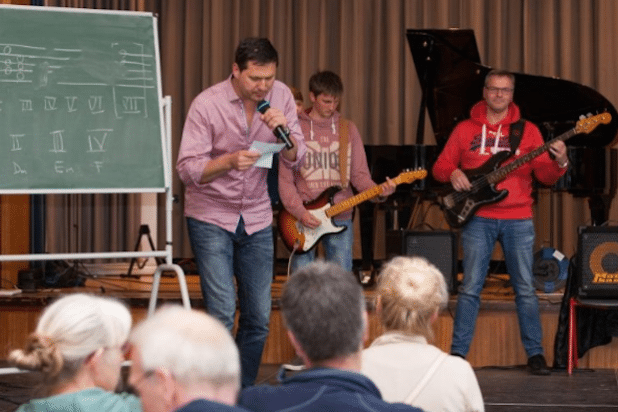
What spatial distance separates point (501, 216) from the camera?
5.42 m

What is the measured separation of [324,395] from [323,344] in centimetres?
11

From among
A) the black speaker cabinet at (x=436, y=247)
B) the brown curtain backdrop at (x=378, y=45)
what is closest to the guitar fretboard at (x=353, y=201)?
the black speaker cabinet at (x=436, y=247)

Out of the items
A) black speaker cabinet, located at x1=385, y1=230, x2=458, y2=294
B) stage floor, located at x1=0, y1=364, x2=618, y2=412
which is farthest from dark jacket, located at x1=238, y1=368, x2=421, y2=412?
black speaker cabinet, located at x1=385, y1=230, x2=458, y2=294

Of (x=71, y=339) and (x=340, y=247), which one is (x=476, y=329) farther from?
(x=71, y=339)

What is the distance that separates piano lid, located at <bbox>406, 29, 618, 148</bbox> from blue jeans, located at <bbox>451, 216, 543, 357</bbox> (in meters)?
1.48

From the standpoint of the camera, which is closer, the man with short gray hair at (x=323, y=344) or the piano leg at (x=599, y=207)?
the man with short gray hair at (x=323, y=344)

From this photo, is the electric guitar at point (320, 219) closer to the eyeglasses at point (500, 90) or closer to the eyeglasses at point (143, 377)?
the eyeglasses at point (500, 90)

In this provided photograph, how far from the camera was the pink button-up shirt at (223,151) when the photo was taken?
4312 mm

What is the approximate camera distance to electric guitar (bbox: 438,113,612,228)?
5.41 metres

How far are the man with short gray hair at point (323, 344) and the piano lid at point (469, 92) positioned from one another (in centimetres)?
490

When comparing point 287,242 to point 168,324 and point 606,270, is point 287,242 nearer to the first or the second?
point 606,270

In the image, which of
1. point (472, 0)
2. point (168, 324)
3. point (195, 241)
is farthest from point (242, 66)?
Result: point (472, 0)

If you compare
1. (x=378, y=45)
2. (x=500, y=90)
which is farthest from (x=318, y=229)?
(x=378, y=45)

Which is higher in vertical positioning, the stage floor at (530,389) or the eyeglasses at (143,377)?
the eyeglasses at (143,377)
